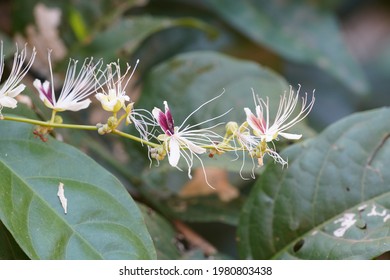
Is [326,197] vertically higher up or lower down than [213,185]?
higher up

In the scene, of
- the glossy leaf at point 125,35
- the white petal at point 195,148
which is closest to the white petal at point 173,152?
the white petal at point 195,148

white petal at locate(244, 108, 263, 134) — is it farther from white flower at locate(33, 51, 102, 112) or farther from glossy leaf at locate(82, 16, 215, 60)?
glossy leaf at locate(82, 16, 215, 60)

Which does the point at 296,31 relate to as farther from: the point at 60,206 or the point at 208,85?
the point at 60,206

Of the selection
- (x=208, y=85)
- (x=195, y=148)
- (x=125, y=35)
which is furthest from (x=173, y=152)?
(x=125, y=35)

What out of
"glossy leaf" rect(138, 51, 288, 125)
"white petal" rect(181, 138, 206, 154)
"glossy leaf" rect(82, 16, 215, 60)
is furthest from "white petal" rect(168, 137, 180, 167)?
"glossy leaf" rect(82, 16, 215, 60)

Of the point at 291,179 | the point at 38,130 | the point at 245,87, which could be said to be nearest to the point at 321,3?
the point at 245,87

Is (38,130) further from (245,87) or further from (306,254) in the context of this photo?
(245,87)
